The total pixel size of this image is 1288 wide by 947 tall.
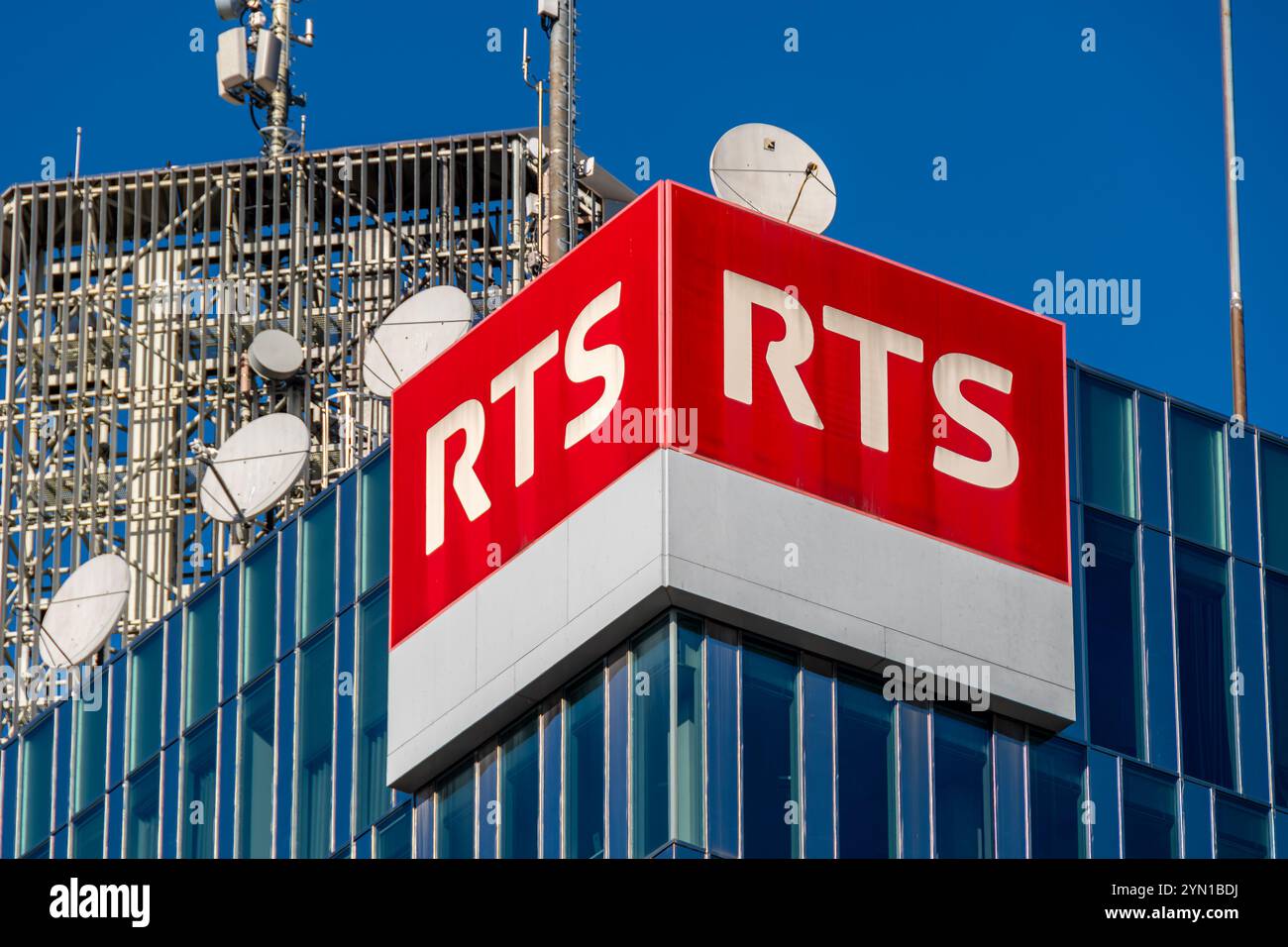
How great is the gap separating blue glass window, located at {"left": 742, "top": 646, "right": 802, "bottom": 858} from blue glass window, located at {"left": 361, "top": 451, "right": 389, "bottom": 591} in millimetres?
10271

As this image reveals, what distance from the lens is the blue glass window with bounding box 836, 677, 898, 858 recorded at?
1929 inches

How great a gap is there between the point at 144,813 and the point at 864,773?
62.0ft

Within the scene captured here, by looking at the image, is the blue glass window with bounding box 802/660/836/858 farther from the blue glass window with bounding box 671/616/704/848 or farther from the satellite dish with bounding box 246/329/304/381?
the satellite dish with bounding box 246/329/304/381

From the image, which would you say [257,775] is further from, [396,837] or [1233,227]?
[1233,227]

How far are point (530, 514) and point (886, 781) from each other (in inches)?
259

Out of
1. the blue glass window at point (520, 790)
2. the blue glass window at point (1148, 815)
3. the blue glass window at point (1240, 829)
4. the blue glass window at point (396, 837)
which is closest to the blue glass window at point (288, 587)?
the blue glass window at point (396, 837)

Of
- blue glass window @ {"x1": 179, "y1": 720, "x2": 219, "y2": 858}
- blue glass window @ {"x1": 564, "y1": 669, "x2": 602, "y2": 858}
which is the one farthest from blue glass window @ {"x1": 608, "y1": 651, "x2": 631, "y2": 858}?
blue glass window @ {"x1": 179, "y1": 720, "x2": 219, "y2": 858}

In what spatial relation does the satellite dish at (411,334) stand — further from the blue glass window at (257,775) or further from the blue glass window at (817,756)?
the blue glass window at (817,756)

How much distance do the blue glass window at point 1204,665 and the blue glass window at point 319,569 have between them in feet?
47.3

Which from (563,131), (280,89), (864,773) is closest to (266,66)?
(280,89)
